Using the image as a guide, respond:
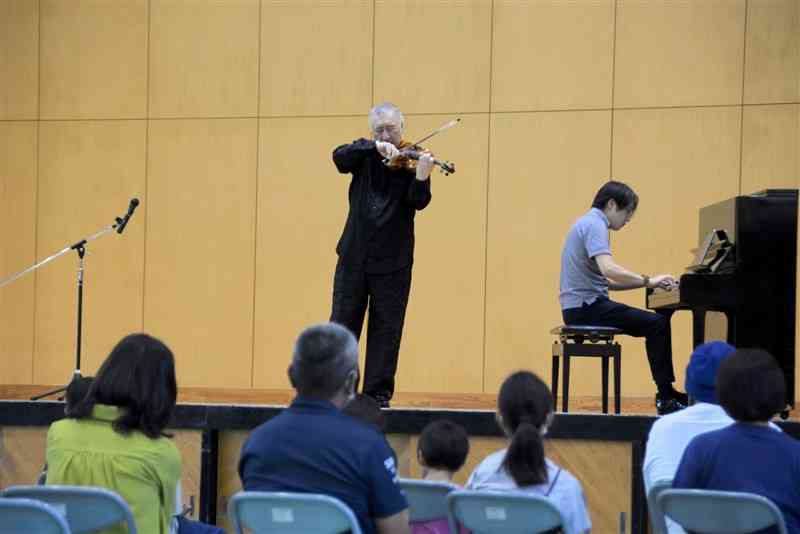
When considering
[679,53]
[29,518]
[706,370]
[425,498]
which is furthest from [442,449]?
[679,53]

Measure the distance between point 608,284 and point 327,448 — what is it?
3.04m

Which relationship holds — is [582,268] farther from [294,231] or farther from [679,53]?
[294,231]

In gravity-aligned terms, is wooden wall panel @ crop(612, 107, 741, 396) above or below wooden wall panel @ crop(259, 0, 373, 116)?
below

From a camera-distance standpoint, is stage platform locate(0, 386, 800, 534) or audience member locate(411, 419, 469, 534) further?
stage platform locate(0, 386, 800, 534)

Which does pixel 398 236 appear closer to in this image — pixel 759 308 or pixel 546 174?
pixel 759 308

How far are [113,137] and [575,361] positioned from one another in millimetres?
3673

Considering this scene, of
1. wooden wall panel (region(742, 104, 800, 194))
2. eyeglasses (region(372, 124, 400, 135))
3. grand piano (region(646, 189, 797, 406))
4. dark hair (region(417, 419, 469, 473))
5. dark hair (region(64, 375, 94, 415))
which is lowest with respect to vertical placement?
dark hair (region(417, 419, 469, 473))

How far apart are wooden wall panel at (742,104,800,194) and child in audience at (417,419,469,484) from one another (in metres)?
4.87

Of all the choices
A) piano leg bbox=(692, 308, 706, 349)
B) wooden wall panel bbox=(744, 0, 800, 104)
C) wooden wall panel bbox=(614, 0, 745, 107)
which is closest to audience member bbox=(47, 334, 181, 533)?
piano leg bbox=(692, 308, 706, 349)

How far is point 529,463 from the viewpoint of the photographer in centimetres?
265

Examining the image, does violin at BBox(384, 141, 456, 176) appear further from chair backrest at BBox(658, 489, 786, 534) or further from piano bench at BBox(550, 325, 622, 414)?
chair backrest at BBox(658, 489, 786, 534)

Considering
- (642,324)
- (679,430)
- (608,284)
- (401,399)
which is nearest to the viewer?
(679,430)

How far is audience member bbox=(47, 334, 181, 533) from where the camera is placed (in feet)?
8.43

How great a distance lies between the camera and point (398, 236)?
461 cm
